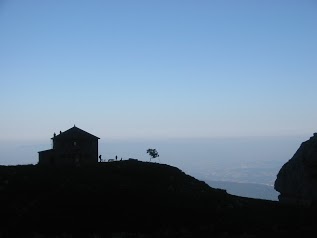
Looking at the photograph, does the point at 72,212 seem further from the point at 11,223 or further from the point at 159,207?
the point at 159,207

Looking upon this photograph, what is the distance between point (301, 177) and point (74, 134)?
134 ft

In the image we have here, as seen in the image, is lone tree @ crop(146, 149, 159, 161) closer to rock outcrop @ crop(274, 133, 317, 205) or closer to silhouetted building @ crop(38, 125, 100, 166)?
silhouetted building @ crop(38, 125, 100, 166)

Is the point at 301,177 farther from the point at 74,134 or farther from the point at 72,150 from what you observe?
the point at 74,134

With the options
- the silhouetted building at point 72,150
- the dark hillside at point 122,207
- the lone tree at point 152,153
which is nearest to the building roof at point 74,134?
the silhouetted building at point 72,150

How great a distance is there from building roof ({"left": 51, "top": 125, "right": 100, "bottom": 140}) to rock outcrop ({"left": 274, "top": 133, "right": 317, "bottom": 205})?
118ft

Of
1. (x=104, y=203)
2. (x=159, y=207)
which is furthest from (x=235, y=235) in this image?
(x=104, y=203)

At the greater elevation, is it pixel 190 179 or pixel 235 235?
pixel 190 179

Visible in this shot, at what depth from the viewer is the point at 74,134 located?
7825 cm

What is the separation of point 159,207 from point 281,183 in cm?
3478

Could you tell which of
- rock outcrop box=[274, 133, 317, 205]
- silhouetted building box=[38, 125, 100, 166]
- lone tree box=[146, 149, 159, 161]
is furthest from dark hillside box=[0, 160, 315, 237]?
lone tree box=[146, 149, 159, 161]

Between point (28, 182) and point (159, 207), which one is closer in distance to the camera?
point (159, 207)

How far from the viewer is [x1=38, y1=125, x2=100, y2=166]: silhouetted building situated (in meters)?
76.3

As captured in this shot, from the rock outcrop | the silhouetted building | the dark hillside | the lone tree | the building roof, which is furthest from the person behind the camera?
the lone tree

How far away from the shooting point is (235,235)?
44.5 m
